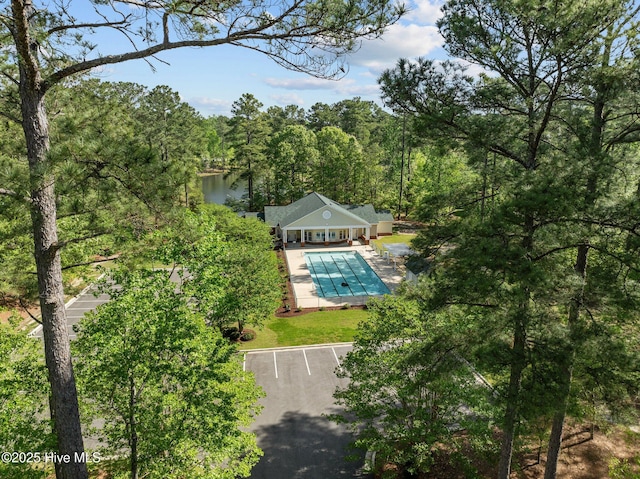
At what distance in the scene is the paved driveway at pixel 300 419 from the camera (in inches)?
479

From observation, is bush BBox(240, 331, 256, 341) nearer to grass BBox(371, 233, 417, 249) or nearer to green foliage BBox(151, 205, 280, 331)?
green foliage BBox(151, 205, 280, 331)

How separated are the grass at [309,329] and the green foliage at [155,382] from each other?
10.2 metres

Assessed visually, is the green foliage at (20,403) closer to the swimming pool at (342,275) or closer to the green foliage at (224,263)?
the green foliage at (224,263)

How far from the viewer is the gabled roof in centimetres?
3612

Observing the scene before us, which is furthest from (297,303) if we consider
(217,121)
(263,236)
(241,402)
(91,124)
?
(217,121)

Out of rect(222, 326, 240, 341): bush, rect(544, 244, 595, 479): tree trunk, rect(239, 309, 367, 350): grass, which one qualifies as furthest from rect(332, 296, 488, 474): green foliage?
rect(222, 326, 240, 341): bush

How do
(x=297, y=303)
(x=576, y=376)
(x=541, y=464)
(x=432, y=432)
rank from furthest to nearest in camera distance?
(x=297, y=303)
(x=541, y=464)
(x=432, y=432)
(x=576, y=376)

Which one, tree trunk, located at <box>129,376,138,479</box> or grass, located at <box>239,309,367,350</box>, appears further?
grass, located at <box>239,309,367,350</box>

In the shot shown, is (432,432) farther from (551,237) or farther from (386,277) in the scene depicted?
(386,277)

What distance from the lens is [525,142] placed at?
920 cm

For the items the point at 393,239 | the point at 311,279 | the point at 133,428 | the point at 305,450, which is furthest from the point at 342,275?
the point at 133,428

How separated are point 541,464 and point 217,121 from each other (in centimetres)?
11959

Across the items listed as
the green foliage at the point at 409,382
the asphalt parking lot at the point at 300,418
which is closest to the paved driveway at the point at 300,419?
the asphalt parking lot at the point at 300,418

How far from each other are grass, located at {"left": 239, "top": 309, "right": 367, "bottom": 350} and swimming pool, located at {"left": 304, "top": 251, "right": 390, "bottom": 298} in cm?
310
